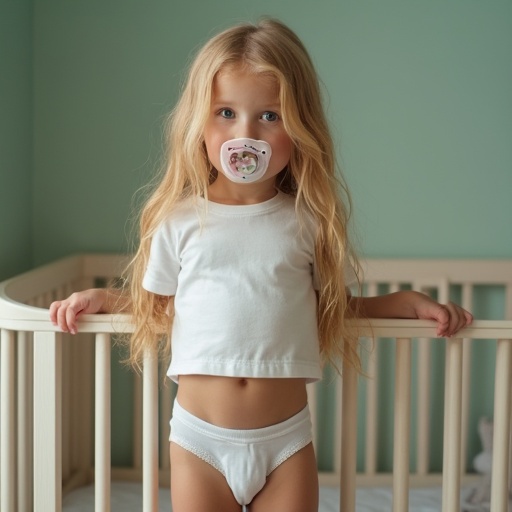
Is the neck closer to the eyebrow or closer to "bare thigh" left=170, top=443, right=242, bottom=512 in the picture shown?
the eyebrow

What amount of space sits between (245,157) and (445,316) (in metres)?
0.38

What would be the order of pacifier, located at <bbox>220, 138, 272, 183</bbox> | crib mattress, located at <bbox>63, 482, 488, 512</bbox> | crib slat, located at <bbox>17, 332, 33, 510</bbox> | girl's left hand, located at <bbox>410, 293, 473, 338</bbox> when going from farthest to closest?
crib mattress, located at <bbox>63, 482, 488, 512</bbox> → crib slat, located at <bbox>17, 332, 33, 510</bbox> → girl's left hand, located at <bbox>410, 293, 473, 338</bbox> → pacifier, located at <bbox>220, 138, 272, 183</bbox>

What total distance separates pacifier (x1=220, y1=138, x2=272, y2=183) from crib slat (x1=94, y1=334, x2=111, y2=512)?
33 cm

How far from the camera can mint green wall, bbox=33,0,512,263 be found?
226cm

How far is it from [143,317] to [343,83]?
1008 mm

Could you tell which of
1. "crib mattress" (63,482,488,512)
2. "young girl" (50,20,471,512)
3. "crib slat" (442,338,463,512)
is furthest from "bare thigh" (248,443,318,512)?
"crib mattress" (63,482,488,512)

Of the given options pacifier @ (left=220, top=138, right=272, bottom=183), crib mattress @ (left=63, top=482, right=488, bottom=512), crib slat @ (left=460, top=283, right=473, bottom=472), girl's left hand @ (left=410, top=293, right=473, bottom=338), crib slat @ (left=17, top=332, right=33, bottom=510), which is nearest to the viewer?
pacifier @ (left=220, top=138, right=272, bottom=183)

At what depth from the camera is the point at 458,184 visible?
2.29m

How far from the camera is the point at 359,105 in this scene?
2.28 metres

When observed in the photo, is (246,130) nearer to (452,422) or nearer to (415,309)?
(415,309)

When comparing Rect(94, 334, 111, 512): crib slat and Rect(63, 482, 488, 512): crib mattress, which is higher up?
Rect(94, 334, 111, 512): crib slat

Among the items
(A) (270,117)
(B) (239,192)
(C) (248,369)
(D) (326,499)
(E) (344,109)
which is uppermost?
(E) (344,109)

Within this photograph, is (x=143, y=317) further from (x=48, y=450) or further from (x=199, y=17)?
(x=199, y=17)

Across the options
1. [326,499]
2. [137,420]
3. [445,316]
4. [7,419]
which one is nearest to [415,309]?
[445,316]
